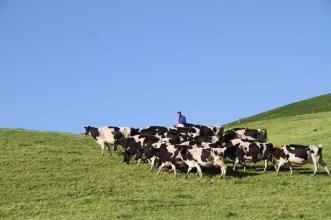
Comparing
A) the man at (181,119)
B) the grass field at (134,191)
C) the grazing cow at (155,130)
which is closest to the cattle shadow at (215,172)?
the grass field at (134,191)

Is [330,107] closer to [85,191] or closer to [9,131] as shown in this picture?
[9,131]

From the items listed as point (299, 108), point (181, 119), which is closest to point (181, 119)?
point (181, 119)

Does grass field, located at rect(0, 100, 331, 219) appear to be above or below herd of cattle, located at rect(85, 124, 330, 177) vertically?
below

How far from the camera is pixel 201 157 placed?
29828 mm

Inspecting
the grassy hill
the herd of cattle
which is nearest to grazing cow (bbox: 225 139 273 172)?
the herd of cattle

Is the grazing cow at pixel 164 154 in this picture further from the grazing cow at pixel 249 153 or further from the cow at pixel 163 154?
the grazing cow at pixel 249 153

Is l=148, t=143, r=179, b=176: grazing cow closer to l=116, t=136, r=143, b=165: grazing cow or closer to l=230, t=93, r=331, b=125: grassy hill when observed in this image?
l=116, t=136, r=143, b=165: grazing cow

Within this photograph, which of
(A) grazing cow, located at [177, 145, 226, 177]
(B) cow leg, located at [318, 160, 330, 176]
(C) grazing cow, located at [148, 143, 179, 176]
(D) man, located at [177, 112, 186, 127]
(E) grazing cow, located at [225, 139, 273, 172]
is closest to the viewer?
(A) grazing cow, located at [177, 145, 226, 177]

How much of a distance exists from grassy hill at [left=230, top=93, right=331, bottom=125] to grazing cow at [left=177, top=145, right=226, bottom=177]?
49.8 m

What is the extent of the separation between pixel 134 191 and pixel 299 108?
59.4 metres

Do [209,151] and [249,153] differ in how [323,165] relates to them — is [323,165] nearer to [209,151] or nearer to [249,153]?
[249,153]

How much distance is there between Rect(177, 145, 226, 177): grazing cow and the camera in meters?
29.5

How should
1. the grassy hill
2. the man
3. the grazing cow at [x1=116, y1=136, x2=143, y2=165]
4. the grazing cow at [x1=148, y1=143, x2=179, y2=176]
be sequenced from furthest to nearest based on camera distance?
the grassy hill
the man
the grazing cow at [x1=116, y1=136, x2=143, y2=165]
the grazing cow at [x1=148, y1=143, x2=179, y2=176]

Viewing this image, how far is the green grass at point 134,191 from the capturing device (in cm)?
2333
